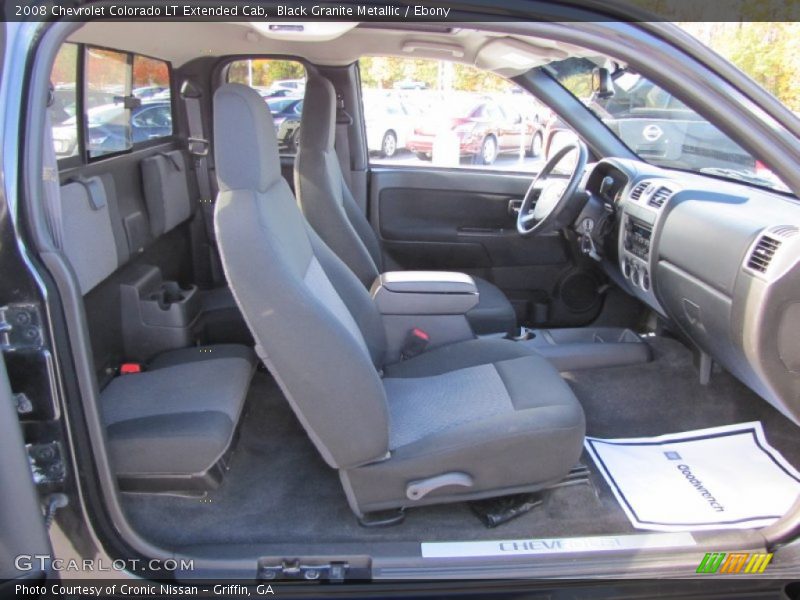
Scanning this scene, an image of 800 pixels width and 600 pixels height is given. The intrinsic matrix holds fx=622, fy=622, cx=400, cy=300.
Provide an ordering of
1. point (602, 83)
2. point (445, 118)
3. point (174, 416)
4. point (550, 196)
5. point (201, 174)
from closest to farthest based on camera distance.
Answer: point (174, 416) < point (602, 83) < point (550, 196) < point (201, 174) < point (445, 118)

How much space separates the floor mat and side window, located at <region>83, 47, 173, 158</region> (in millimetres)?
1985

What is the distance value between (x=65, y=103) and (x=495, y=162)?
7.10 feet

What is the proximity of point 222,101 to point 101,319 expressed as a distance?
1.03 metres

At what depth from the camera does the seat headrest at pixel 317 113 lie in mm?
2316

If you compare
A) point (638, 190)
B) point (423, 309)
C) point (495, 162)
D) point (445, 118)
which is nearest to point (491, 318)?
point (423, 309)

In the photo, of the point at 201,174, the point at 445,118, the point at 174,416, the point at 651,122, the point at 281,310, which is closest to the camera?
the point at 281,310

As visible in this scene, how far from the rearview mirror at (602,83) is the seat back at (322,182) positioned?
0.99m

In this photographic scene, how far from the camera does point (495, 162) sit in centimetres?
343

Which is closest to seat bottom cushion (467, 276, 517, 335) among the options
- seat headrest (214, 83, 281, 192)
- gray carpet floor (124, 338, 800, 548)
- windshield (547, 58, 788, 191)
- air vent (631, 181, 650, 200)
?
gray carpet floor (124, 338, 800, 548)

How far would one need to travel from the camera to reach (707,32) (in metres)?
1.67

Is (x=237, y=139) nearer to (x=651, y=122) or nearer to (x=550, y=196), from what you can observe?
(x=550, y=196)

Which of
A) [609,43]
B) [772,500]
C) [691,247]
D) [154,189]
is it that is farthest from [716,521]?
[154,189]

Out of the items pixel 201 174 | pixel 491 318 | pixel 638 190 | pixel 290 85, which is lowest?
pixel 491 318

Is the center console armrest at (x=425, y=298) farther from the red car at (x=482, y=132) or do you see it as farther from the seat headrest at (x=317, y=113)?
the red car at (x=482, y=132)
